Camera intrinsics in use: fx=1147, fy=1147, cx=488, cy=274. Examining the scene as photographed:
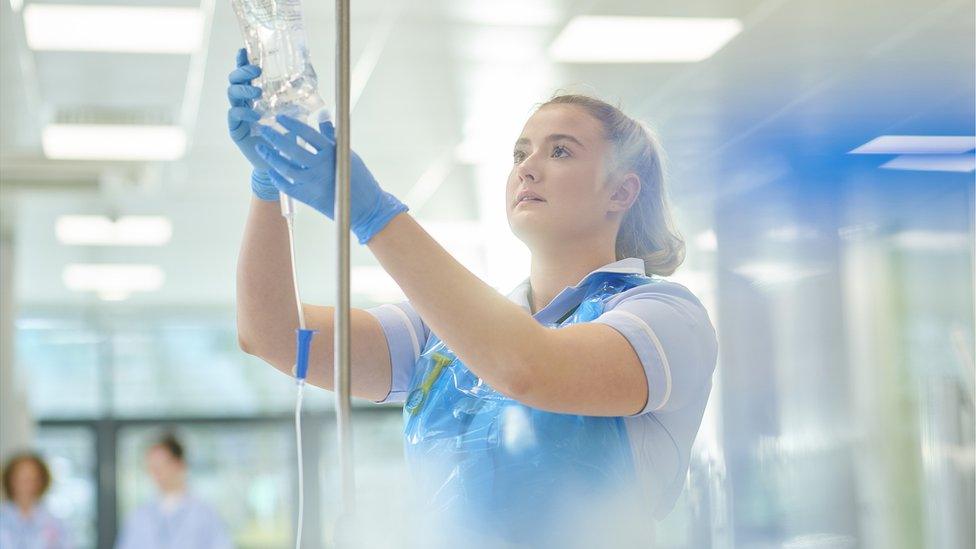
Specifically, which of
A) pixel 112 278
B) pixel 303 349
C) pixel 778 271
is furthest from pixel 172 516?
pixel 303 349

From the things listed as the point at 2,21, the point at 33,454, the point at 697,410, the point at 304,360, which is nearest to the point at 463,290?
the point at 304,360

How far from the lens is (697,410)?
3.84 feet

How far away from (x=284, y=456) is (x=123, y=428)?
3.84 feet

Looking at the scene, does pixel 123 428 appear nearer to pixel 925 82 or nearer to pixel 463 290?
pixel 925 82

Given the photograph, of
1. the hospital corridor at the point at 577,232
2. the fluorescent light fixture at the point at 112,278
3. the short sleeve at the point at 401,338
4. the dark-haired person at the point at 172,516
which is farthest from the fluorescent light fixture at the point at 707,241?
the fluorescent light fixture at the point at 112,278

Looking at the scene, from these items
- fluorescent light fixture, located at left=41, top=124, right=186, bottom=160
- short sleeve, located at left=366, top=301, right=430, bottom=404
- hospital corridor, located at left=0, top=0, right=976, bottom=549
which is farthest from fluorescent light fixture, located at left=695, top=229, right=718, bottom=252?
fluorescent light fixture, located at left=41, top=124, right=186, bottom=160

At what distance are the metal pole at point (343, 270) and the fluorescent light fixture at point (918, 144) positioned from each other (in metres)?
1.17

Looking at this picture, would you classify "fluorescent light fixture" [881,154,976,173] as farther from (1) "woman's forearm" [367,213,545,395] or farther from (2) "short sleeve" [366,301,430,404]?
(1) "woman's forearm" [367,213,545,395]

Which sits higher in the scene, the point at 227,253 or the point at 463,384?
the point at 227,253

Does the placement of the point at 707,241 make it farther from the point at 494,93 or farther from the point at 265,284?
the point at 494,93

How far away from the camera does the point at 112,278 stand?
7391 mm

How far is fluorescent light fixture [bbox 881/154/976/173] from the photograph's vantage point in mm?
1919

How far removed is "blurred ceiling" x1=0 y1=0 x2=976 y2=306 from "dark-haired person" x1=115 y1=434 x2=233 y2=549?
3.91 feet

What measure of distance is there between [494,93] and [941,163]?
6.77ft
